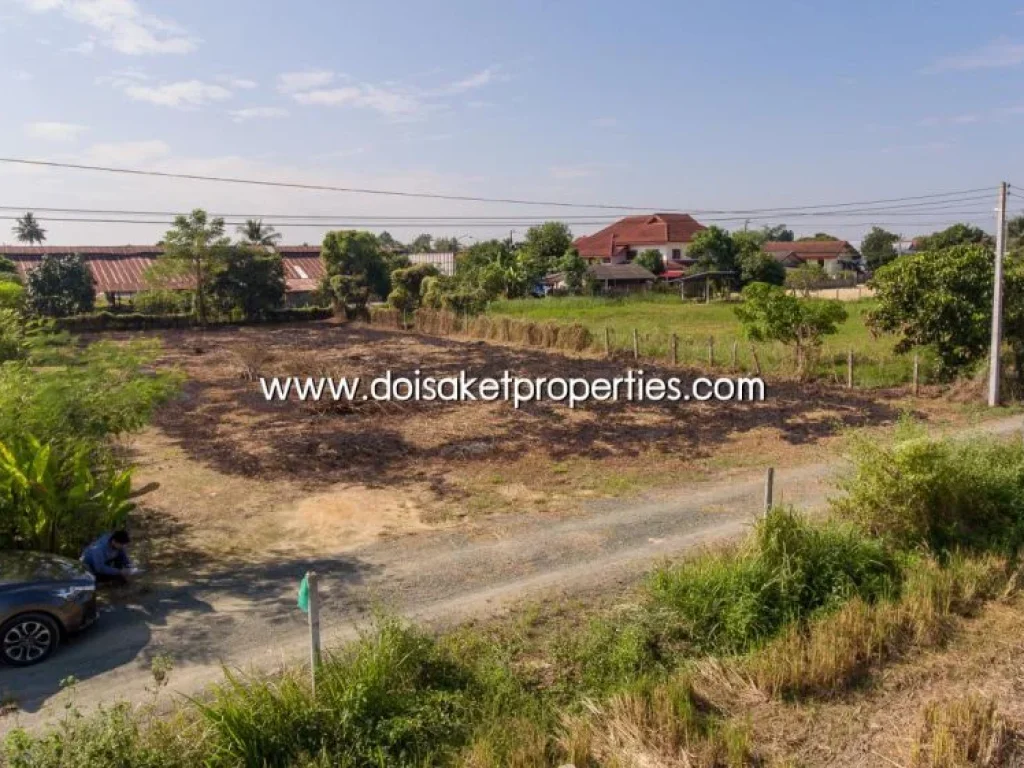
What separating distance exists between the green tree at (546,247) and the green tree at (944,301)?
31186 millimetres

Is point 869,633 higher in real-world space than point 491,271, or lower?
lower

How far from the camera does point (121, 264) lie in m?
51.6

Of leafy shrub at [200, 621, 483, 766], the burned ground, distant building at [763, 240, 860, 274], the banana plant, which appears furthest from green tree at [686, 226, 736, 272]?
leafy shrub at [200, 621, 483, 766]

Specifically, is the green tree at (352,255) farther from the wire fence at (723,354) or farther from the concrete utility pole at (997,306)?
the concrete utility pole at (997,306)

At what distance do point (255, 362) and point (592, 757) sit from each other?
2053 centimetres

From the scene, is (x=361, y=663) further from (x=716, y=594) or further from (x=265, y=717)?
(x=716, y=594)

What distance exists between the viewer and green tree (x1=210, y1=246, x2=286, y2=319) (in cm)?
4038

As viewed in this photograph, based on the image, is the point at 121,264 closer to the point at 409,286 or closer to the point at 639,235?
the point at 409,286

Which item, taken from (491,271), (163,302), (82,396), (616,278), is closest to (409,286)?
(491,271)

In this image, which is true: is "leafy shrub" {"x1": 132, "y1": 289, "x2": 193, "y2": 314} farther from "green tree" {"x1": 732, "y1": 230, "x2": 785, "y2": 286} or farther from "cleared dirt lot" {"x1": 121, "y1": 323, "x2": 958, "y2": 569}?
"green tree" {"x1": 732, "y1": 230, "x2": 785, "y2": 286}

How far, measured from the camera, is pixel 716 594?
6.96m

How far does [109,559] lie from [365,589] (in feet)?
8.77

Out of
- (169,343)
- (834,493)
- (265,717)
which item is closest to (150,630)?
(265,717)

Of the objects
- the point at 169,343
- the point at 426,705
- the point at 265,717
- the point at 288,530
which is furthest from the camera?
the point at 169,343
